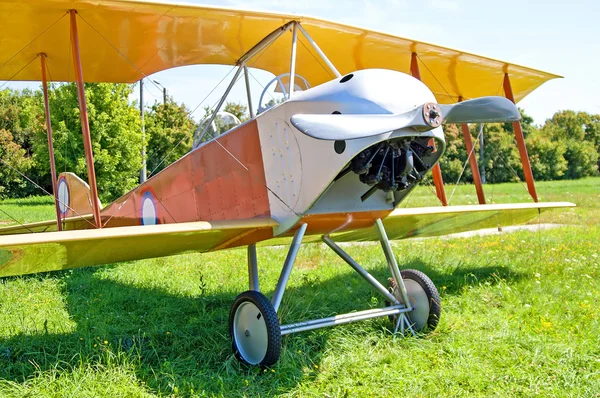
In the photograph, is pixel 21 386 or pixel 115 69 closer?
pixel 21 386

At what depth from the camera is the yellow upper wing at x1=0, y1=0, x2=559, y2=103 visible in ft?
14.6

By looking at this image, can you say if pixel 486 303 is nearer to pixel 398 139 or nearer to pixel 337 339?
pixel 337 339

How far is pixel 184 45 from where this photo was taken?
5352 mm

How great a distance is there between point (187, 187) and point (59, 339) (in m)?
1.94

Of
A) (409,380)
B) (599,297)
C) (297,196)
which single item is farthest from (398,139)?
(599,297)

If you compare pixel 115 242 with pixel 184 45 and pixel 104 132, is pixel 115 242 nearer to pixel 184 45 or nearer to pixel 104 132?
pixel 184 45

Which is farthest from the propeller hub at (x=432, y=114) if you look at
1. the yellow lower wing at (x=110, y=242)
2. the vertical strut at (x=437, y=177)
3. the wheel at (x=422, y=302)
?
the vertical strut at (x=437, y=177)

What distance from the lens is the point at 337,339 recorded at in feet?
14.1

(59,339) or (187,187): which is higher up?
(187,187)

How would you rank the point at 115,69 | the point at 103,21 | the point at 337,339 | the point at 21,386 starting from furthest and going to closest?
the point at 115,69 < the point at 103,21 < the point at 337,339 < the point at 21,386

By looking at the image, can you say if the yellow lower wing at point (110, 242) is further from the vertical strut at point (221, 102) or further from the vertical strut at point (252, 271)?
the vertical strut at point (221, 102)

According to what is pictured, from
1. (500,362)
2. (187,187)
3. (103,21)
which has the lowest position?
(500,362)

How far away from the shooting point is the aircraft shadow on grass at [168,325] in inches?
151

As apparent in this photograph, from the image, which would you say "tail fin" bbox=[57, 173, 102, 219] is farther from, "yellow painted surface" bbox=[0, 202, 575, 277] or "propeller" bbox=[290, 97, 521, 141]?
"propeller" bbox=[290, 97, 521, 141]
